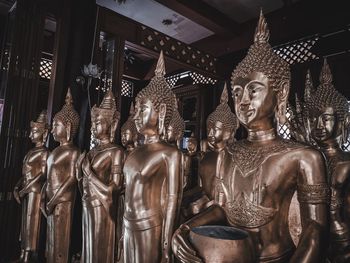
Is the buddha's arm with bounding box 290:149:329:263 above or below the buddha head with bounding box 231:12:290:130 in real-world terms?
below

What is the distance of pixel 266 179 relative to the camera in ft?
3.77

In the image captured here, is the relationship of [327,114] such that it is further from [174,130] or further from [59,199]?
[59,199]

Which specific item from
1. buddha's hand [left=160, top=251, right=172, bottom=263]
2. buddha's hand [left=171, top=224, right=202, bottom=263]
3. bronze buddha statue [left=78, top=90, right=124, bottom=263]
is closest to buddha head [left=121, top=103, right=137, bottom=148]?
bronze buddha statue [left=78, top=90, right=124, bottom=263]

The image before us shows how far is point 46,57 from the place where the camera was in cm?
529

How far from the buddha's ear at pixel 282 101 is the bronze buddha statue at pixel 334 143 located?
0.60 m

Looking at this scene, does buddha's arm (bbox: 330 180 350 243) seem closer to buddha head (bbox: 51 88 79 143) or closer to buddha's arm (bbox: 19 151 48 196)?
buddha head (bbox: 51 88 79 143)

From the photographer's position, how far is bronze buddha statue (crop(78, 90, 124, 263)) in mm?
2334

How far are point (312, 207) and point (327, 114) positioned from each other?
2.97 ft

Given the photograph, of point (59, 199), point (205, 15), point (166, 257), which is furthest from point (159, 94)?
point (205, 15)

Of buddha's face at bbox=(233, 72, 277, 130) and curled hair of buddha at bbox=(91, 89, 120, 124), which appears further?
curled hair of buddha at bbox=(91, 89, 120, 124)

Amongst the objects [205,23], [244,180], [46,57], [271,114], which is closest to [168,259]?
[244,180]

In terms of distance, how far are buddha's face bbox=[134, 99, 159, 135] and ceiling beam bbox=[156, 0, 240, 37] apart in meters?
2.42

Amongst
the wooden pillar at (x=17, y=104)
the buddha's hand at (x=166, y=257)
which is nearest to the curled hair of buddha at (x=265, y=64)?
the buddha's hand at (x=166, y=257)

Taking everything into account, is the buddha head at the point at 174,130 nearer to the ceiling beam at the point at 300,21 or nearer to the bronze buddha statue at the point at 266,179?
the ceiling beam at the point at 300,21
